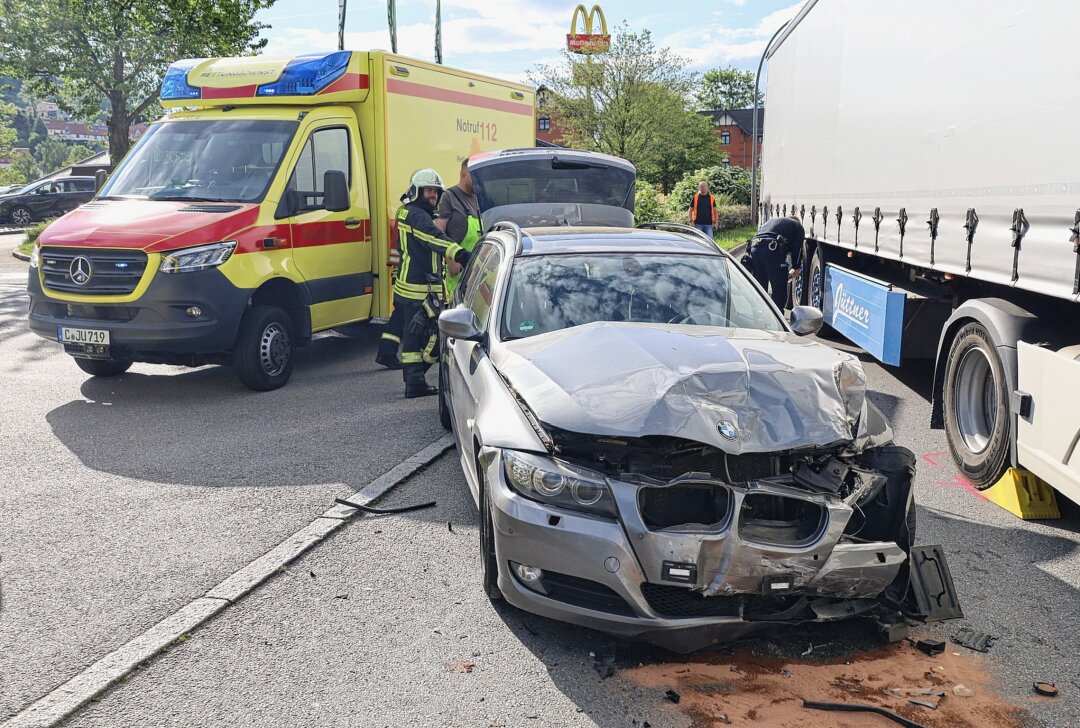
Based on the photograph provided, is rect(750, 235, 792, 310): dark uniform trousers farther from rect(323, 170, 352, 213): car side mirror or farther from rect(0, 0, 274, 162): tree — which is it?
rect(0, 0, 274, 162): tree

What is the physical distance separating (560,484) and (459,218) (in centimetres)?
639

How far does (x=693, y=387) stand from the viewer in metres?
3.94

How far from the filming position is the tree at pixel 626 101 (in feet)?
165

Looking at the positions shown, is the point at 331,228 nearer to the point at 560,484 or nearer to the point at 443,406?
the point at 443,406

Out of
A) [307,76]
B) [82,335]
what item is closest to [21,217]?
[307,76]

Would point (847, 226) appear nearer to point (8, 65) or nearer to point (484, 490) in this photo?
point (484, 490)

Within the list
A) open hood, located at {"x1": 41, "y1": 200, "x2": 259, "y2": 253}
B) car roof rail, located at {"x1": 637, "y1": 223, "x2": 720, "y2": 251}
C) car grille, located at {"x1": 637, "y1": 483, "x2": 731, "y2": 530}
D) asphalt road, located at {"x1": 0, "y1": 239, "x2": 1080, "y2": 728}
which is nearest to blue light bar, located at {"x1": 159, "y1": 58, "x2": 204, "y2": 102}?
open hood, located at {"x1": 41, "y1": 200, "x2": 259, "y2": 253}

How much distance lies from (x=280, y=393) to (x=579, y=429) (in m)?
5.60

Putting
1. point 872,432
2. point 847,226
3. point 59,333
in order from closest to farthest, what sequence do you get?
point 872,432 → point 59,333 → point 847,226

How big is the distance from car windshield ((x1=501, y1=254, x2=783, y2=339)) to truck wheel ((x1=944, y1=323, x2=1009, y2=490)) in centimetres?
145

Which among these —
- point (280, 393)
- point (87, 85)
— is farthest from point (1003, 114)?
point (87, 85)

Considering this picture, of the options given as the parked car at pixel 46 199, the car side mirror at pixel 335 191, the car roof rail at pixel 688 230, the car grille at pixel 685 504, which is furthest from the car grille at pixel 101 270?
the parked car at pixel 46 199

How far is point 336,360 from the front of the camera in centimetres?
1049

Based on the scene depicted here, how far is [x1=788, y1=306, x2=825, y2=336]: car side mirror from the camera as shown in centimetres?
532
